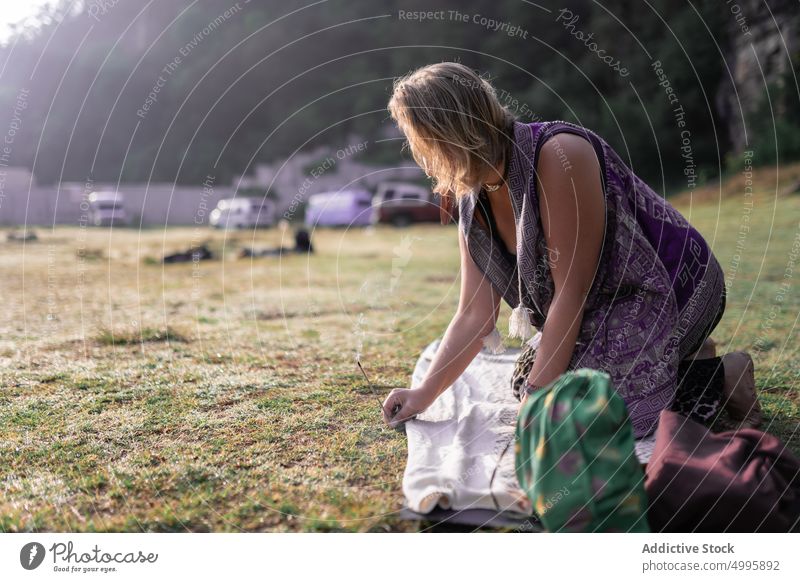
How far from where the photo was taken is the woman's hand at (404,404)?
2607 millimetres

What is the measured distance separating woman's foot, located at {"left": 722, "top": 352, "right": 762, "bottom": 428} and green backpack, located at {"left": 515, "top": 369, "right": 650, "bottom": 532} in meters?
0.89

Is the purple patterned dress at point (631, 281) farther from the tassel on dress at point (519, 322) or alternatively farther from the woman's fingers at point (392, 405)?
the woman's fingers at point (392, 405)

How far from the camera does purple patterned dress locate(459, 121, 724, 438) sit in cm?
236

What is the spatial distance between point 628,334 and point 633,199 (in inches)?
18.6

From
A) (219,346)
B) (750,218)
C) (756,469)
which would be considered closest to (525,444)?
(756,469)

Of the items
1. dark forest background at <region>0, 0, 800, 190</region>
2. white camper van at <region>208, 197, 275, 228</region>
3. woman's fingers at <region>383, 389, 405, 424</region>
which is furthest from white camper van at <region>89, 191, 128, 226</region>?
woman's fingers at <region>383, 389, 405, 424</region>

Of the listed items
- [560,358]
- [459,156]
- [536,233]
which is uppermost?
[459,156]

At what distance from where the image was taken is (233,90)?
1131 inches

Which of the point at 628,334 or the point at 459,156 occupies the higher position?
the point at 459,156

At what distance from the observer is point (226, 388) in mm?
3225

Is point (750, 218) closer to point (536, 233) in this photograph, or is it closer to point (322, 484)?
point (536, 233)

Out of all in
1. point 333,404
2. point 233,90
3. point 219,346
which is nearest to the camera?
point 333,404

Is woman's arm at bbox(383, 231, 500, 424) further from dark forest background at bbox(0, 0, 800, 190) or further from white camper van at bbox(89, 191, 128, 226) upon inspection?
white camper van at bbox(89, 191, 128, 226)
